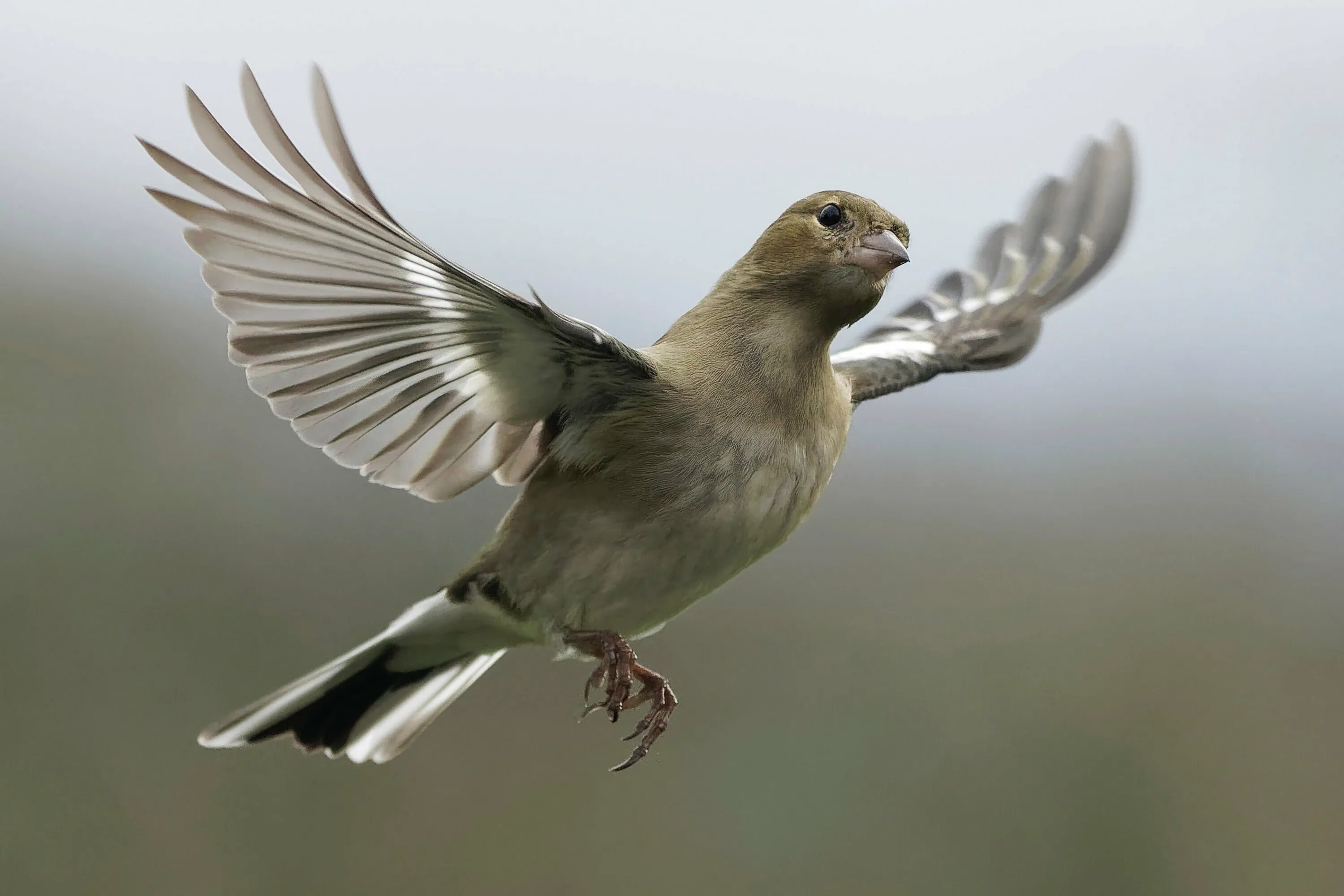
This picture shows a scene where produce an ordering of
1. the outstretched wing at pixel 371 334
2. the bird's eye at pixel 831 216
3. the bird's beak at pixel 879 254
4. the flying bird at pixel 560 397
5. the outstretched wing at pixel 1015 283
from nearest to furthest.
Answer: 1. the outstretched wing at pixel 371 334
2. the flying bird at pixel 560 397
3. the bird's beak at pixel 879 254
4. the bird's eye at pixel 831 216
5. the outstretched wing at pixel 1015 283

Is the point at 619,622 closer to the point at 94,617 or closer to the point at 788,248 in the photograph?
the point at 788,248

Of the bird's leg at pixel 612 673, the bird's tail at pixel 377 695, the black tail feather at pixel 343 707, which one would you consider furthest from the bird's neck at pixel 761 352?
the black tail feather at pixel 343 707

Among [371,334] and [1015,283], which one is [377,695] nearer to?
[371,334]

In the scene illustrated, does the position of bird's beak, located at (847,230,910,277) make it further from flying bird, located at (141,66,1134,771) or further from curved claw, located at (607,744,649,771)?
curved claw, located at (607,744,649,771)

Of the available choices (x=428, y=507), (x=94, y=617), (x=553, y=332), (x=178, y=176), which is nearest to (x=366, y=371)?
(x=553, y=332)

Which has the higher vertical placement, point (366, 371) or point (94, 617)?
point (366, 371)

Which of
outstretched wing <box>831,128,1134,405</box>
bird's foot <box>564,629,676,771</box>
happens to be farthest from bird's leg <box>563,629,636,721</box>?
outstretched wing <box>831,128,1134,405</box>

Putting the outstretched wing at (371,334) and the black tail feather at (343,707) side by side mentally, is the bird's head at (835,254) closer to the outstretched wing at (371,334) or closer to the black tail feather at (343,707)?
the outstretched wing at (371,334)

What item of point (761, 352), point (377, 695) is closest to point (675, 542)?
point (761, 352)
